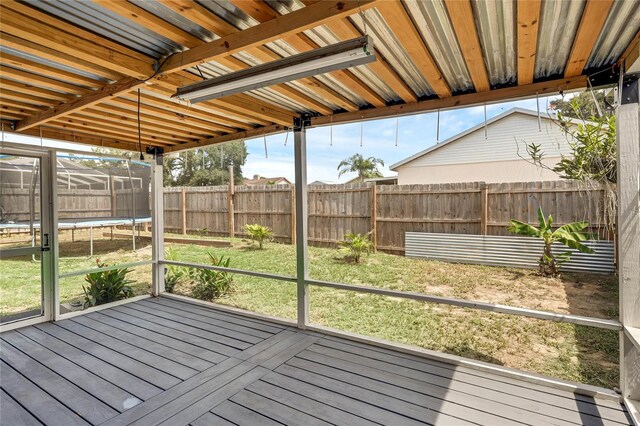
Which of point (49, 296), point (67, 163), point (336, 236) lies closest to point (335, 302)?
point (336, 236)

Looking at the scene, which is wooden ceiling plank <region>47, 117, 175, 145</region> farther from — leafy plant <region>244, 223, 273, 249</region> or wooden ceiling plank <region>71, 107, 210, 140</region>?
leafy plant <region>244, 223, 273, 249</region>

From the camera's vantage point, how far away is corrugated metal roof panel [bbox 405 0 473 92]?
164 centimetres

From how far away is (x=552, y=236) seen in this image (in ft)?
16.5

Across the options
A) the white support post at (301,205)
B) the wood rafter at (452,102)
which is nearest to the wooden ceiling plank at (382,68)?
the wood rafter at (452,102)

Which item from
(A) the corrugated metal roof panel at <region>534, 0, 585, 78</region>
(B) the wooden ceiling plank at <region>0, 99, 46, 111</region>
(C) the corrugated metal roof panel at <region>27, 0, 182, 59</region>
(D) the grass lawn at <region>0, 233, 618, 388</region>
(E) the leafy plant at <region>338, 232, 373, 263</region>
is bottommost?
(D) the grass lawn at <region>0, 233, 618, 388</region>

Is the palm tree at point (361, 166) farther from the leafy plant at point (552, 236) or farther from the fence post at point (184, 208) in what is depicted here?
the leafy plant at point (552, 236)

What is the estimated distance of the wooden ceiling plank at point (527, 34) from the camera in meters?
1.56

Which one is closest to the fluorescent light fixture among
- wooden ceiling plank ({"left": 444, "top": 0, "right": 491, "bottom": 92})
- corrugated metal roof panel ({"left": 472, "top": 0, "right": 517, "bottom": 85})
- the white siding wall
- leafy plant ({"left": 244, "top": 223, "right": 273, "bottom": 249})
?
wooden ceiling plank ({"left": 444, "top": 0, "right": 491, "bottom": 92})

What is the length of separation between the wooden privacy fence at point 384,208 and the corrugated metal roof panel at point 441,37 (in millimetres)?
2826

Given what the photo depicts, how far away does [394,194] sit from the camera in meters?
6.88

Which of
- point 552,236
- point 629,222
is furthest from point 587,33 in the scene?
point 552,236

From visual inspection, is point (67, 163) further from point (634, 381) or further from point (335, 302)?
point (634, 381)

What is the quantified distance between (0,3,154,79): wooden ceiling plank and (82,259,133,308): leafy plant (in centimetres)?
341

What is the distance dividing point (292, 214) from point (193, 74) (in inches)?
220
